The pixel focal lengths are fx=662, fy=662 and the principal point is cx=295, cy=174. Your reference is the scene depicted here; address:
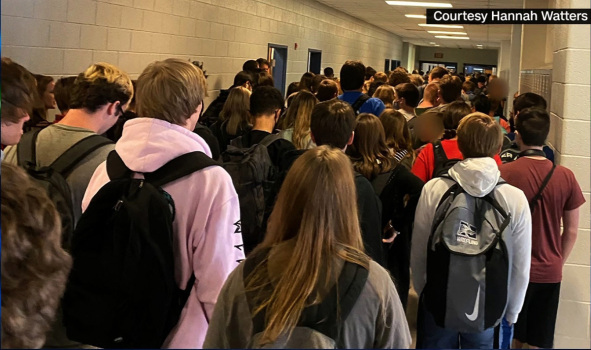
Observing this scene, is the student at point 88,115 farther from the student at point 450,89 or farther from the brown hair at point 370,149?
the student at point 450,89

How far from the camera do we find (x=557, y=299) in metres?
2.91

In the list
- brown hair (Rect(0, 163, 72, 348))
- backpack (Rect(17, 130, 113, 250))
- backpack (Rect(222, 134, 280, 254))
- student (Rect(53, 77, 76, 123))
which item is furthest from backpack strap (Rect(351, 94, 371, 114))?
brown hair (Rect(0, 163, 72, 348))

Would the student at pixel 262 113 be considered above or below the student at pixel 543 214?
above

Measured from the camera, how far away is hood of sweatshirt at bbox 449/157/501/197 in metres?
2.54

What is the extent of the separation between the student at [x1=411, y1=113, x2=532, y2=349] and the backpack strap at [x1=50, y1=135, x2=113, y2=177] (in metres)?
1.31

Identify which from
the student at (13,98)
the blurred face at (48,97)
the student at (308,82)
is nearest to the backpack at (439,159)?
the student at (13,98)

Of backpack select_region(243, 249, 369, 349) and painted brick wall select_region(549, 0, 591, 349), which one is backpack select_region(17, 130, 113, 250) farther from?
painted brick wall select_region(549, 0, 591, 349)

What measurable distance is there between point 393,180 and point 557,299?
89cm

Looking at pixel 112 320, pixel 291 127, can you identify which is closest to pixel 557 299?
pixel 291 127

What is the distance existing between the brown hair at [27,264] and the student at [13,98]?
2.18 ft

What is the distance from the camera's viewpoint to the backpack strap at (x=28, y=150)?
240 centimetres

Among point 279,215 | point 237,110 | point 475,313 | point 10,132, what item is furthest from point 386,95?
point 279,215

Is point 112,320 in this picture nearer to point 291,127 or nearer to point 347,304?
point 347,304

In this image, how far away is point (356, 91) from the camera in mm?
4863
